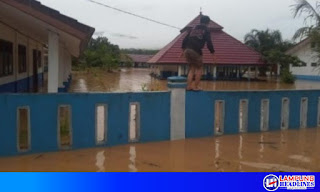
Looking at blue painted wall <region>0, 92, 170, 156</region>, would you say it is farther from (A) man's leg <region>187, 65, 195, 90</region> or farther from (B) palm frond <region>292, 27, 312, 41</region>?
(B) palm frond <region>292, 27, 312, 41</region>

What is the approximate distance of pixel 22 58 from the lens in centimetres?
1459

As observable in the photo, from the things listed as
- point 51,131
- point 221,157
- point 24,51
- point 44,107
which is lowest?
point 221,157

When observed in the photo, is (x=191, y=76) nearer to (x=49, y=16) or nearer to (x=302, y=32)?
(x=49, y=16)

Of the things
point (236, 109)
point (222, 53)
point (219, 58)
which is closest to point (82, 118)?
point (236, 109)

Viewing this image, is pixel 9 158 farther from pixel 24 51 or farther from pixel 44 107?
pixel 24 51

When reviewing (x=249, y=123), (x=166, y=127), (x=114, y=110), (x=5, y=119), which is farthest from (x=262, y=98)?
(x=5, y=119)

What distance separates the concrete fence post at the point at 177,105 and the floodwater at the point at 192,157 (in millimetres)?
258

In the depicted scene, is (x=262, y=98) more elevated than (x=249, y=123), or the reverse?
(x=262, y=98)

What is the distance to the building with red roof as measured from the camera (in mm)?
34969

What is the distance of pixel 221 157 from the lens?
6004mm

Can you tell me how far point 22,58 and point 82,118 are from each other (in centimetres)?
963

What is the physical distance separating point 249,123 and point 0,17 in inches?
267

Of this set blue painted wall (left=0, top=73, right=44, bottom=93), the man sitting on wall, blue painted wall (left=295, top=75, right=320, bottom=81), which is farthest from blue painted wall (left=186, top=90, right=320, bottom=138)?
blue painted wall (left=295, top=75, right=320, bottom=81)

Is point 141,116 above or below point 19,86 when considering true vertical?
below
